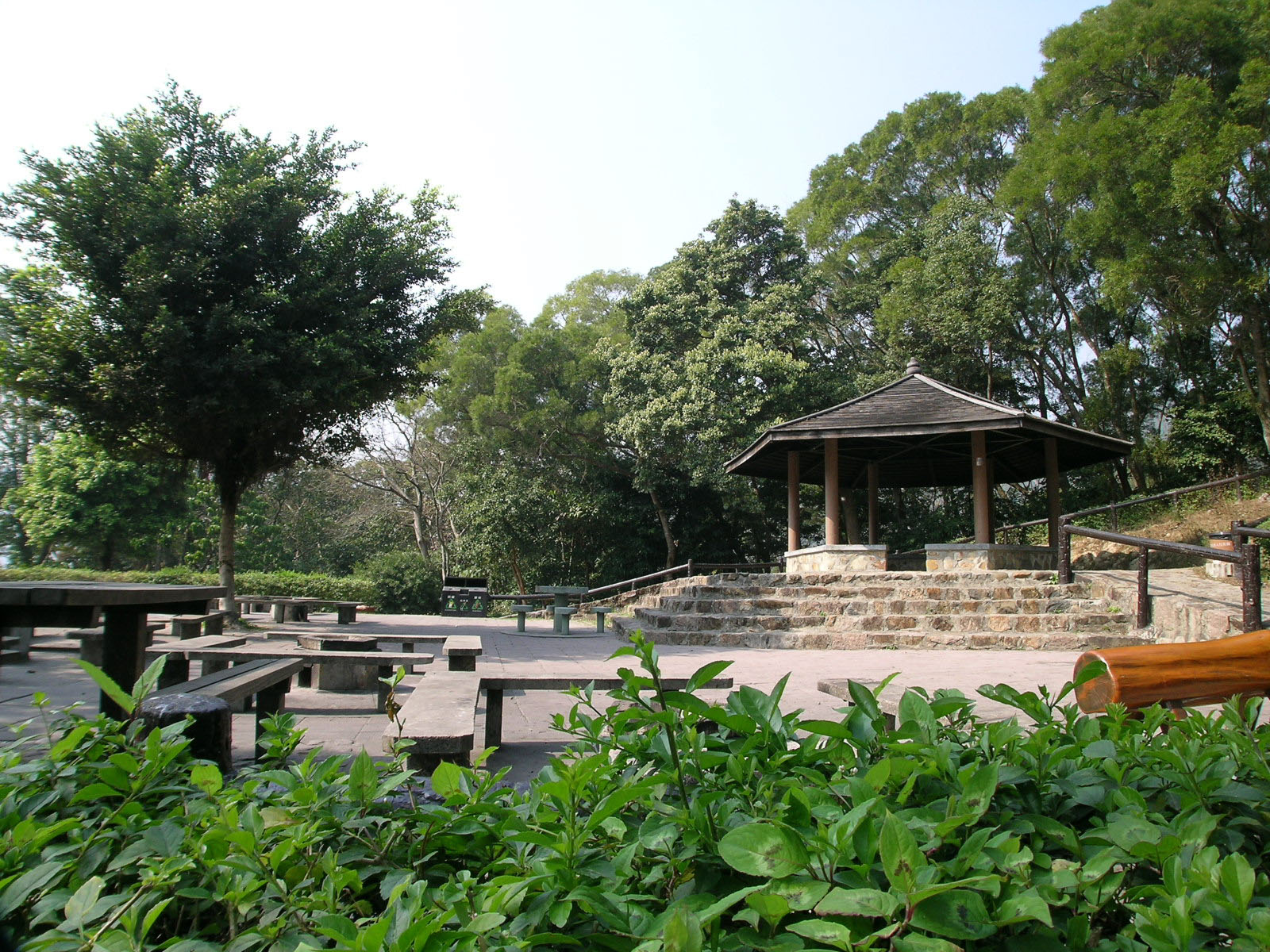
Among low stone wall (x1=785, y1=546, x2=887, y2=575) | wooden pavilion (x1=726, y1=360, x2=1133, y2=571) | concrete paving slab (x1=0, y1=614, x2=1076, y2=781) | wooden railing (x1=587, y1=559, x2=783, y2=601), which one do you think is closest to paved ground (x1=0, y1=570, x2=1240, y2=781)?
concrete paving slab (x1=0, y1=614, x2=1076, y2=781)

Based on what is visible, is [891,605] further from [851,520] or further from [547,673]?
[547,673]

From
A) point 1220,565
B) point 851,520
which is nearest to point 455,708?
point 1220,565

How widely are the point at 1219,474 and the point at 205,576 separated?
77.9 feet

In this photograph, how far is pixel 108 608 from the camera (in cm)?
357

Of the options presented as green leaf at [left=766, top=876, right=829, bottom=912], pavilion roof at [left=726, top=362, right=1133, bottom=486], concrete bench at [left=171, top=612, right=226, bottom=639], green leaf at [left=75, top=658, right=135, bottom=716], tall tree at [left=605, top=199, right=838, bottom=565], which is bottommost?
concrete bench at [left=171, top=612, right=226, bottom=639]

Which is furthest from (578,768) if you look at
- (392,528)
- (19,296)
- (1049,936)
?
(392,528)

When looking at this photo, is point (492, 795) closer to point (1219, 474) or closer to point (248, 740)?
point (248, 740)

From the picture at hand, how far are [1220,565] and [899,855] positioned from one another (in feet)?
50.0

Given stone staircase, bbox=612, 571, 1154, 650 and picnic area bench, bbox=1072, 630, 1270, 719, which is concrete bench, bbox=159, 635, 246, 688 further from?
stone staircase, bbox=612, 571, 1154, 650

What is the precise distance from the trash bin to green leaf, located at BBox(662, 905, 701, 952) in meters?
13.6

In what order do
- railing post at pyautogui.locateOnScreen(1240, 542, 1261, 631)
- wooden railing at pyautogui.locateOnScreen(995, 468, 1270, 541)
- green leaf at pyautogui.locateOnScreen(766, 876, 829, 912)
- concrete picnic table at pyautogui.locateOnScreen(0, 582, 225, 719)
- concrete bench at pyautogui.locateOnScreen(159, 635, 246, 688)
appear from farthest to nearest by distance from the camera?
wooden railing at pyautogui.locateOnScreen(995, 468, 1270, 541) < railing post at pyautogui.locateOnScreen(1240, 542, 1261, 631) < concrete bench at pyautogui.locateOnScreen(159, 635, 246, 688) < concrete picnic table at pyautogui.locateOnScreen(0, 582, 225, 719) < green leaf at pyautogui.locateOnScreen(766, 876, 829, 912)

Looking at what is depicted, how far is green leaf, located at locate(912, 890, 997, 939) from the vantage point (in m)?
0.77

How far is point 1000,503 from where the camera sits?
76.4 feet

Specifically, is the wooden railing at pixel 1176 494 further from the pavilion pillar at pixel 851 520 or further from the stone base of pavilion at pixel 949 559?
the stone base of pavilion at pixel 949 559
